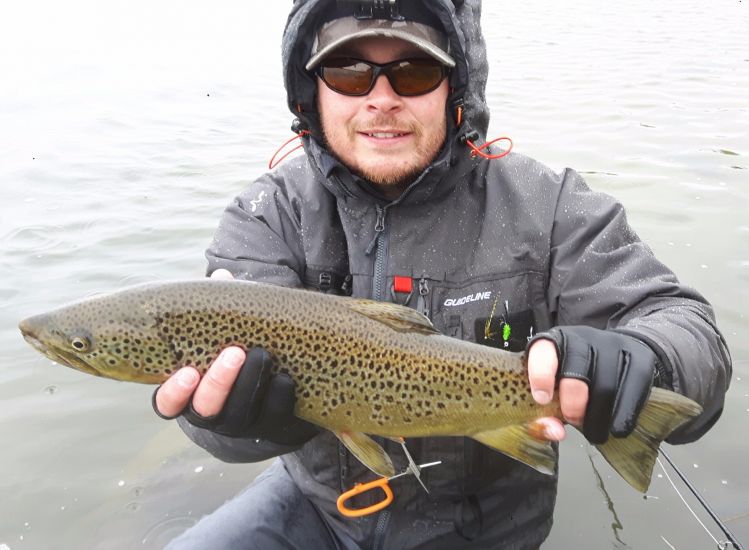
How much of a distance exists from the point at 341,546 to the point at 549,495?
40.8 inches

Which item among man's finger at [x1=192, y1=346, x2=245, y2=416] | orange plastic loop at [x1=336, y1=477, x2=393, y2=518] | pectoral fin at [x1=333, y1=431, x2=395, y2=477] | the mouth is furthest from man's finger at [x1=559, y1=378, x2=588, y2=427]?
the mouth

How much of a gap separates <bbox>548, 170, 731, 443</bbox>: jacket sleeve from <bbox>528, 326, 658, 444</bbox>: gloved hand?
0.17 m

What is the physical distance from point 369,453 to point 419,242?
38.0 inches

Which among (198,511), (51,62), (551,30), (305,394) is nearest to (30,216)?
(198,511)

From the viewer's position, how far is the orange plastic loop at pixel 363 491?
9.43 ft

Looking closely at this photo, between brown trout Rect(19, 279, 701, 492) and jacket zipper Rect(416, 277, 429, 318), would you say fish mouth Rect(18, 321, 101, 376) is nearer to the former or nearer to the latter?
brown trout Rect(19, 279, 701, 492)

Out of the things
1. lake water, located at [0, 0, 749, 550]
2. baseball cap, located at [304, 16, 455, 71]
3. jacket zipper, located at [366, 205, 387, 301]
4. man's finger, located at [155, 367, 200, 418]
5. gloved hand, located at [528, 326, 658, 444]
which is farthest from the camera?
lake water, located at [0, 0, 749, 550]

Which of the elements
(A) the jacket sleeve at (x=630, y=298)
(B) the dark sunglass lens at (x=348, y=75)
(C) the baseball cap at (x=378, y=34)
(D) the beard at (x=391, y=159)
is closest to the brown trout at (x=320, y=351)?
(A) the jacket sleeve at (x=630, y=298)

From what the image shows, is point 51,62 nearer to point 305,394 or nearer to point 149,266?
point 149,266

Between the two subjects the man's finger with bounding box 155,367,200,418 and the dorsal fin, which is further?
the dorsal fin

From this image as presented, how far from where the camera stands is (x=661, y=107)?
1164cm

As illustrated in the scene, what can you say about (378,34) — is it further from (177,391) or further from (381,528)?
(381,528)

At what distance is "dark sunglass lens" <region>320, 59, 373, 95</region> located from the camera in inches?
116

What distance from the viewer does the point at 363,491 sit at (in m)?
2.96
